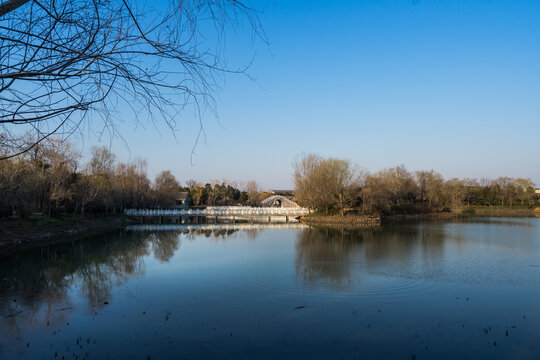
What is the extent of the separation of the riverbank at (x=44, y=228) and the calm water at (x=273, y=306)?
4.55 metres

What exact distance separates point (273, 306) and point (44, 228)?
835 inches

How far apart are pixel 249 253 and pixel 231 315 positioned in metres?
9.39

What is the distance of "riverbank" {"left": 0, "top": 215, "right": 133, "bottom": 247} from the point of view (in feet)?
64.9

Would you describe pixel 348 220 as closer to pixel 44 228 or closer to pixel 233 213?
pixel 233 213

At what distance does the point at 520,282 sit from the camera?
35.2 feet

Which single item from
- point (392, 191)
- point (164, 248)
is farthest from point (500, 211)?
point (164, 248)

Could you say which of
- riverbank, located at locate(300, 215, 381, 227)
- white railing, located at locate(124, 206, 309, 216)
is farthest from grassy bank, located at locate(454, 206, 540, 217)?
white railing, located at locate(124, 206, 309, 216)

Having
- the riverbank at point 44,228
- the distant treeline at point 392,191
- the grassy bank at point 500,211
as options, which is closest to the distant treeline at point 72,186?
the riverbank at point 44,228

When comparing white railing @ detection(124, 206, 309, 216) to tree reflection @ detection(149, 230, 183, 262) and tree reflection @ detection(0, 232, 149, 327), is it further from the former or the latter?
tree reflection @ detection(0, 232, 149, 327)

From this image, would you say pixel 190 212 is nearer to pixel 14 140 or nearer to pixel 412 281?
pixel 412 281

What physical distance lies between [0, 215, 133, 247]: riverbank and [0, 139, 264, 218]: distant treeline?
36.7 inches

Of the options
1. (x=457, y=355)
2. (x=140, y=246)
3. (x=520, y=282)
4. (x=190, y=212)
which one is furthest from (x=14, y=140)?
(x=190, y=212)

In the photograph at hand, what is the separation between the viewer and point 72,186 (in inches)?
1071

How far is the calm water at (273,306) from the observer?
6.02m
